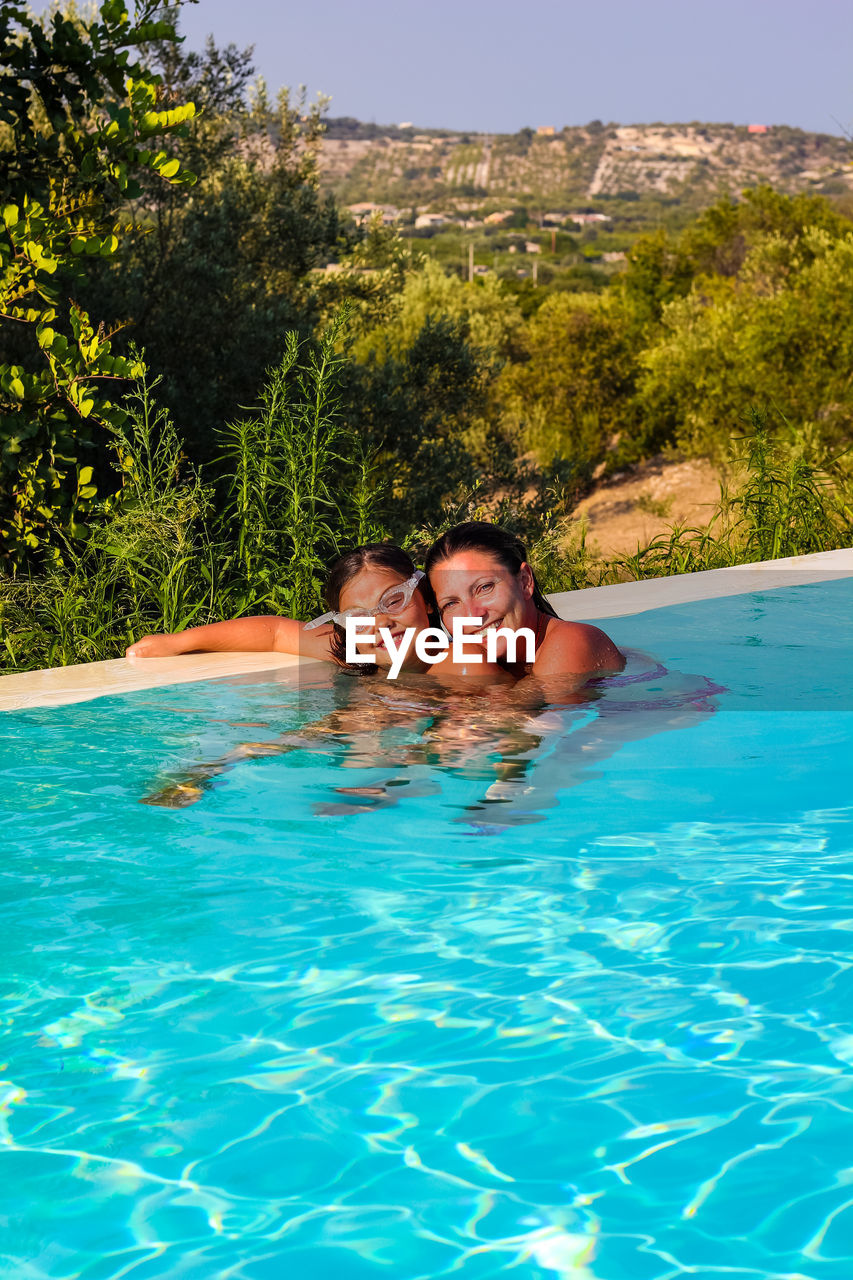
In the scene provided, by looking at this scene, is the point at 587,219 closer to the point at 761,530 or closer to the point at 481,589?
the point at 761,530

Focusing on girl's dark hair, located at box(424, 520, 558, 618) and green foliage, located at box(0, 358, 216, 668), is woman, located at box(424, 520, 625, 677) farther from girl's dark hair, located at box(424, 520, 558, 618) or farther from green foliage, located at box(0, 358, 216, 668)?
green foliage, located at box(0, 358, 216, 668)

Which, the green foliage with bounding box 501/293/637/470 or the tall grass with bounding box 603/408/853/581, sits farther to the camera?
the green foliage with bounding box 501/293/637/470

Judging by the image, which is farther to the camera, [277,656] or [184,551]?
[184,551]

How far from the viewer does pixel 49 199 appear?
264 inches

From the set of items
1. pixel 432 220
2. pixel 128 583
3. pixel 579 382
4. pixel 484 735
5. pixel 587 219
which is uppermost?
pixel 587 219

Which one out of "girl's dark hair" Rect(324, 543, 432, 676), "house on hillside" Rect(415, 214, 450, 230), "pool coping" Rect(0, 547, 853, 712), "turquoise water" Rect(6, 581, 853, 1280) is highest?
"house on hillside" Rect(415, 214, 450, 230)

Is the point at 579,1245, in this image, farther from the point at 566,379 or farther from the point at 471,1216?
the point at 566,379

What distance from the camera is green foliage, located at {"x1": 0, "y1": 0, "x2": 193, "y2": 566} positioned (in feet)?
19.1

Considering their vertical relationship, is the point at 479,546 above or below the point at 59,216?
below

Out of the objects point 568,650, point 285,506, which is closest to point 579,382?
point 285,506

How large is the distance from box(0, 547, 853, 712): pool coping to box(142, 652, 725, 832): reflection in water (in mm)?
466

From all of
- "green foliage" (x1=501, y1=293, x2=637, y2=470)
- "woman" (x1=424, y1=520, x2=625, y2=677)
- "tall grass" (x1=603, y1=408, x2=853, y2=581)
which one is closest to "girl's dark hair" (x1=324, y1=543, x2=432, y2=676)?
"woman" (x1=424, y1=520, x2=625, y2=677)

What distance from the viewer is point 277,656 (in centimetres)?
516

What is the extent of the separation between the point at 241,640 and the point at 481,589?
1161mm
